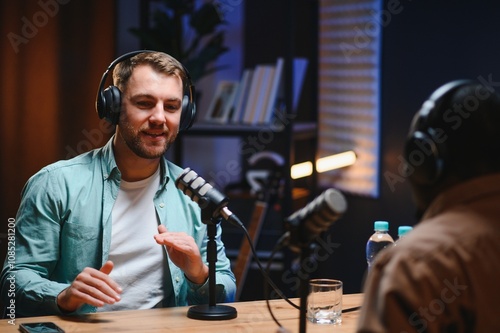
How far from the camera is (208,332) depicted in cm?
177

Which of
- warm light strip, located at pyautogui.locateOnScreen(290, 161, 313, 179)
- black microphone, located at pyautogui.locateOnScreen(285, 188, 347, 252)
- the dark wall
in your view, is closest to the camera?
black microphone, located at pyautogui.locateOnScreen(285, 188, 347, 252)

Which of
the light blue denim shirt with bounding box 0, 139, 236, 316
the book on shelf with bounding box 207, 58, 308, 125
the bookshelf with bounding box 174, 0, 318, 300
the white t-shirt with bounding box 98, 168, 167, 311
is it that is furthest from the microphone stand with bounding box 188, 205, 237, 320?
the book on shelf with bounding box 207, 58, 308, 125

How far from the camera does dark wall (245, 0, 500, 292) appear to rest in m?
3.23

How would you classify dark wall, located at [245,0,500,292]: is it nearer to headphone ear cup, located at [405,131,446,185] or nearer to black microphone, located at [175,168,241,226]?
black microphone, located at [175,168,241,226]

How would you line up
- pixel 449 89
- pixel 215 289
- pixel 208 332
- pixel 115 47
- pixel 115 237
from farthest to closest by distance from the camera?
pixel 115 47
pixel 115 237
pixel 215 289
pixel 208 332
pixel 449 89

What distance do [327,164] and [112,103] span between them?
6.94ft

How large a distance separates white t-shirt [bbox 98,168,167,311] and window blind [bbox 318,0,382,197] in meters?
1.85

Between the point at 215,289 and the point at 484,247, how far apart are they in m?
1.13

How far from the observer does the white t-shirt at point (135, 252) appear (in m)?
2.14

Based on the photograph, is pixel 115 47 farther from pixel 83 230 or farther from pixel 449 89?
pixel 449 89

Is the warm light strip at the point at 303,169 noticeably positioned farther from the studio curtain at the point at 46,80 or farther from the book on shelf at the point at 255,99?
the studio curtain at the point at 46,80

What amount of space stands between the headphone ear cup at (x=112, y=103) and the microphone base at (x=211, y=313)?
61cm

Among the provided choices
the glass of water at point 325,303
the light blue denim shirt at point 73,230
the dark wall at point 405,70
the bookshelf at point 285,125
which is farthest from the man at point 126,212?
the dark wall at point 405,70

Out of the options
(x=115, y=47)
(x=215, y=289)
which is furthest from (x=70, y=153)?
(x=215, y=289)
